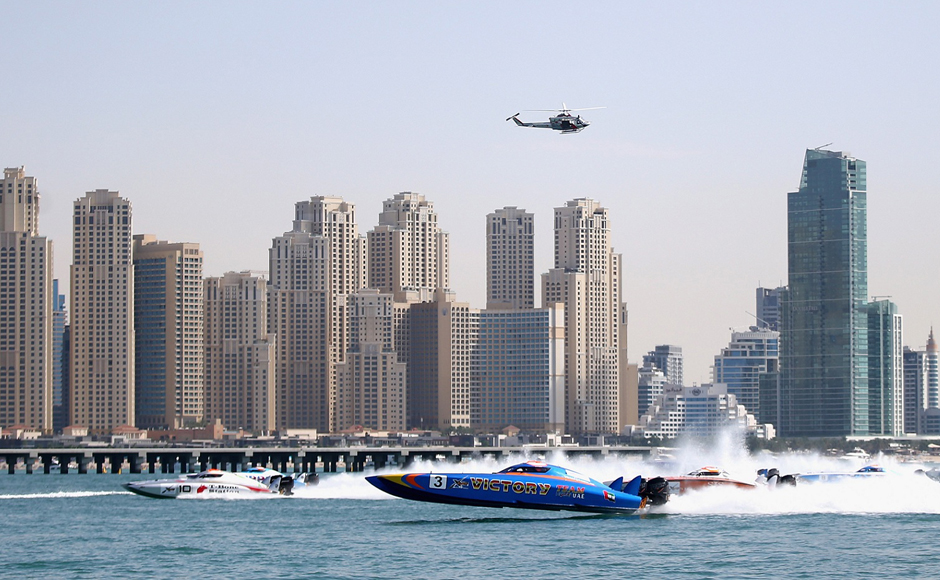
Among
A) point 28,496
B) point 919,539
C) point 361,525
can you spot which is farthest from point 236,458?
point 919,539

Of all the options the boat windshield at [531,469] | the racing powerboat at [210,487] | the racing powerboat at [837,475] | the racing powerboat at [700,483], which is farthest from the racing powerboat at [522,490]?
the racing powerboat at [210,487]

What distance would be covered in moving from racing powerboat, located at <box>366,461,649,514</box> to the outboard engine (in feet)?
4.35

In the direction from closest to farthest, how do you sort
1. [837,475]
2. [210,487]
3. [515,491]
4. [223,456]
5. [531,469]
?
1. [515,491]
2. [531,469]
3. [837,475]
4. [210,487]
5. [223,456]

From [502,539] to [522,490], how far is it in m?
2.88

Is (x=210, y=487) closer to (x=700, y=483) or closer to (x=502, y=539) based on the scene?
(x=700, y=483)

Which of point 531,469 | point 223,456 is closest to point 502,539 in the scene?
point 531,469

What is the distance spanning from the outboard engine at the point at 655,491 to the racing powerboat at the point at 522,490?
4.35 ft

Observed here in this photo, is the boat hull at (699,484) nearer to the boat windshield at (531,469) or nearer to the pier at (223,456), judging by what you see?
the boat windshield at (531,469)

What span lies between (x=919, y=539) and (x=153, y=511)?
31.3 m

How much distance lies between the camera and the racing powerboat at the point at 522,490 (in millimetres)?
48938

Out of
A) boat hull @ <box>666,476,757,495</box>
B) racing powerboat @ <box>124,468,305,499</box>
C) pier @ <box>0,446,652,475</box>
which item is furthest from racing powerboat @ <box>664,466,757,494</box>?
pier @ <box>0,446,652,475</box>

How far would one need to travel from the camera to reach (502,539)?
4656cm

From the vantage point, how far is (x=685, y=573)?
3947 centimetres

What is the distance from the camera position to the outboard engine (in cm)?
5072
